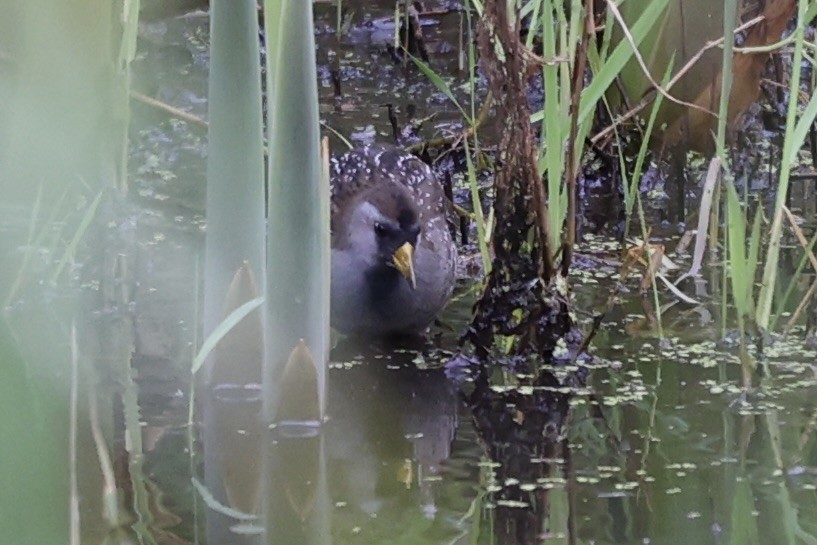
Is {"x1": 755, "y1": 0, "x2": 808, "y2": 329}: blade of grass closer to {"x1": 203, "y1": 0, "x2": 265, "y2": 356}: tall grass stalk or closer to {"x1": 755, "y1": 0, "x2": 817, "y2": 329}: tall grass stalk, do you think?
{"x1": 755, "y1": 0, "x2": 817, "y2": 329}: tall grass stalk

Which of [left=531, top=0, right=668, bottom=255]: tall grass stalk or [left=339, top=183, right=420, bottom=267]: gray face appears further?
[left=339, top=183, right=420, bottom=267]: gray face

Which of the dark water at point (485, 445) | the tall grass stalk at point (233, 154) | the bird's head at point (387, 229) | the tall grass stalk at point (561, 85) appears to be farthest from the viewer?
the bird's head at point (387, 229)

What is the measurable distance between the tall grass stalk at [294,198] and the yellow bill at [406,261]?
2.38 feet

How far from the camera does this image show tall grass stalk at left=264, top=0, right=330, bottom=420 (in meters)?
2.55

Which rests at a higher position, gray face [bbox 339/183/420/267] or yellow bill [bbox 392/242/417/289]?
gray face [bbox 339/183/420/267]

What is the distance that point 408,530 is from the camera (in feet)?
8.13

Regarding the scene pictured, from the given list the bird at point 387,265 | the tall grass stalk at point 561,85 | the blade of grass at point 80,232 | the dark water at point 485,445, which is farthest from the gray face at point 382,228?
the blade of grass at point 80,232


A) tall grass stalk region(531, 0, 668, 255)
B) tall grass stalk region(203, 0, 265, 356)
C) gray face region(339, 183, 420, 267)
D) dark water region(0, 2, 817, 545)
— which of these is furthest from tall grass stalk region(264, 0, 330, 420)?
gray face region(339, 183, 420, 267)

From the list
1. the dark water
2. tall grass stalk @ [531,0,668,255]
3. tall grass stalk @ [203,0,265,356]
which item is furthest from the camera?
tall grass stalk @ [531,0,668,255]

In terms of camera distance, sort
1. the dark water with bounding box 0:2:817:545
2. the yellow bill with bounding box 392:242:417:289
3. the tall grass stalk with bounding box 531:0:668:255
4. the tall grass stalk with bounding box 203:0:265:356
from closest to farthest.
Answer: the dark water with bounding box 0:2:817:545 → the tall grass stalk with bounding box 203:0:265:356 → the tall grass stalk with bounding box 531:0:668:255 → the yellow bill with bounding box 392:242:417:289

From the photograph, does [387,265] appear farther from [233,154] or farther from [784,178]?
[784,178]

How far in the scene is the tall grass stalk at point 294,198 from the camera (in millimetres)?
2553

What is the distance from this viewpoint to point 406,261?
11.7 ft

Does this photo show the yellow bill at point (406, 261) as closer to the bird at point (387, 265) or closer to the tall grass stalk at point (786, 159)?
the bird at point (387, 265)
